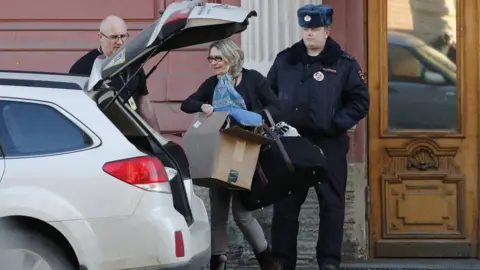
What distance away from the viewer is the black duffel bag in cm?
743

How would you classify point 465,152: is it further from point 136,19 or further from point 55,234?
point 55,234

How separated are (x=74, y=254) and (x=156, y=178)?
61 centimetres

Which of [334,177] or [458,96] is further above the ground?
[458,96]

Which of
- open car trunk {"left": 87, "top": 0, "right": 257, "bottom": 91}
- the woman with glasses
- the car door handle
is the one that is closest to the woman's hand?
the woman with glasses

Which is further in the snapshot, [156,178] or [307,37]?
[307,37]

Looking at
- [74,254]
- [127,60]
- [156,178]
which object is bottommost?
[74,254]

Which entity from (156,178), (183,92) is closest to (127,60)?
(156,178)

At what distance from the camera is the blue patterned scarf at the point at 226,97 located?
7625 millimetres

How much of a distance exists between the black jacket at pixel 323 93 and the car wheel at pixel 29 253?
2514 millimetres

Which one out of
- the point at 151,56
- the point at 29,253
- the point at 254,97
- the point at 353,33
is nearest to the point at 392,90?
the point at 353,33

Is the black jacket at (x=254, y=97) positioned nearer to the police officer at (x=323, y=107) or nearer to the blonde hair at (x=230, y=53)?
the blonde hair at (x=230, y=53)

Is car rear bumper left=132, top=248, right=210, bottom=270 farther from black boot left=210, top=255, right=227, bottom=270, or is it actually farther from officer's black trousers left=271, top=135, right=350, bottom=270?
officer's black trousers left=271, top=135, right=350, bottom=270

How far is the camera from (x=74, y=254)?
19.8 feet

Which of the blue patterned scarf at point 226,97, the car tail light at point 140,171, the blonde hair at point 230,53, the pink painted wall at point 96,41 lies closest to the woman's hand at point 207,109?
the blue patterned scarf at point 226,97
